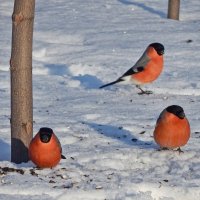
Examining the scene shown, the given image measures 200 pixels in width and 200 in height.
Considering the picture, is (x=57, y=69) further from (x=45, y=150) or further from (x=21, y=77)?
(x=45, y=150)

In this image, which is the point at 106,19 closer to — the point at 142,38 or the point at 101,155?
the point at 142,38

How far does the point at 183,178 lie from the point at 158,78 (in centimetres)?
445

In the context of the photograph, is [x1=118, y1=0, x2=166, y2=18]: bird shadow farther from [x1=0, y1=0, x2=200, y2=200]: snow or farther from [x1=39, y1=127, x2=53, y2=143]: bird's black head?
[x1=39, y1=127, x2=53, y2=143]: bird's black head

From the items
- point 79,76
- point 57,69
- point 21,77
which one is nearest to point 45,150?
point 21,77

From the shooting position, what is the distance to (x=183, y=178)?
609cm

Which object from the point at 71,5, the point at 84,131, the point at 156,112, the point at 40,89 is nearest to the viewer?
the point at 84,131

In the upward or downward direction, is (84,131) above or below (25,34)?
below

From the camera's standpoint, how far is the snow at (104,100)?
589cm

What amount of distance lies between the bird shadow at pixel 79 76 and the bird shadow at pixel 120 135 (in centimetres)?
231

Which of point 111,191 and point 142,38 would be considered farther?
point 142,38

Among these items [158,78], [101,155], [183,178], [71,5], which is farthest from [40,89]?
[71,5]

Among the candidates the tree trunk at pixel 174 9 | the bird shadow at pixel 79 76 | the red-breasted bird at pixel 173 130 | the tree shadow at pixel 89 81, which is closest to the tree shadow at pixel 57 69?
the bird shadow at pixel 79 76

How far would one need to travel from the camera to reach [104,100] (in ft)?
30.3

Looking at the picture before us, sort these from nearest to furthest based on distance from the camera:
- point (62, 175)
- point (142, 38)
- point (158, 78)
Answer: point (62, 175)
point (158, 78)
point (142, 38)
